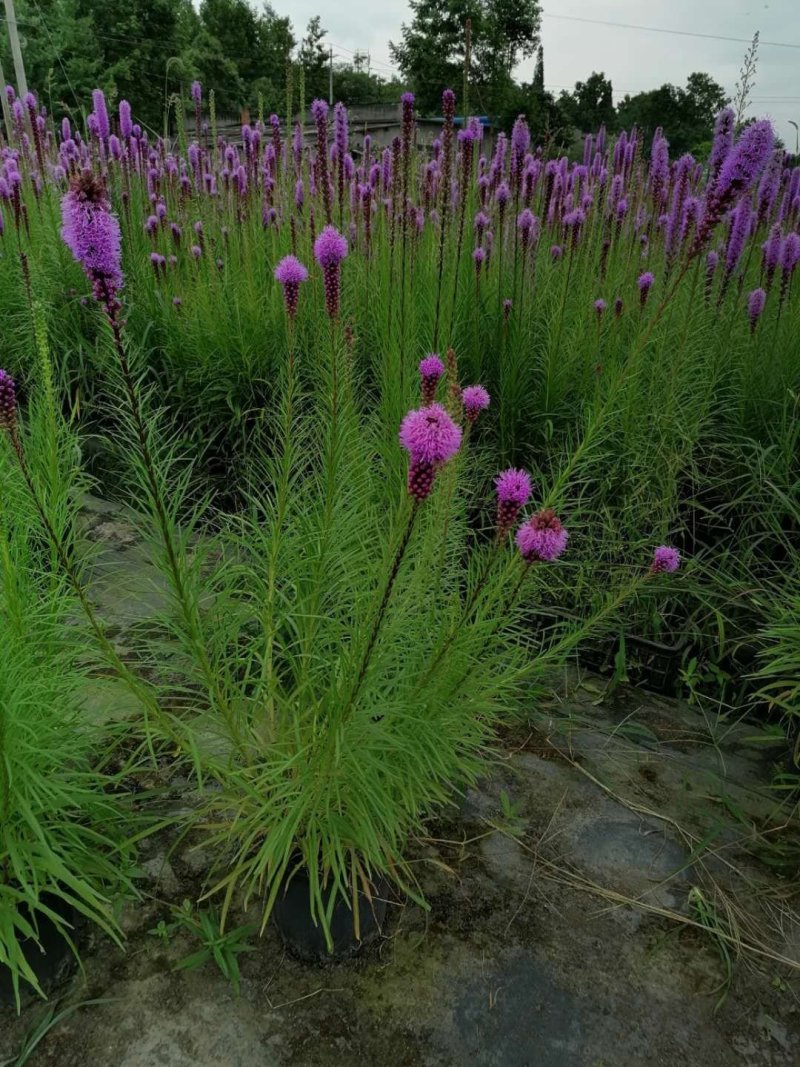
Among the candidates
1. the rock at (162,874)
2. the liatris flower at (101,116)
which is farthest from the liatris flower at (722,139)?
the liatris flower at (101,116)

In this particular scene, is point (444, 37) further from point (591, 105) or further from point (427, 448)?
point (427, 448)

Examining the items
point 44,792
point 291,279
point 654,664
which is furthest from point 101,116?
point 654,664

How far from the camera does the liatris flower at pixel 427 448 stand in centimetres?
97

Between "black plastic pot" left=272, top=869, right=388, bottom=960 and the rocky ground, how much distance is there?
25 millimetres

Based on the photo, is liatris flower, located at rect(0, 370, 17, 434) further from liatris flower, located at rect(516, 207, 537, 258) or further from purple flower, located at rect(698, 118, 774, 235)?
liatris flower, located at rect(516, 207, 537, 258)

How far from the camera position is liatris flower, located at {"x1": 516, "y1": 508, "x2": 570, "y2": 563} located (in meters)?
1.22

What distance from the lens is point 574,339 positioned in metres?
3.20

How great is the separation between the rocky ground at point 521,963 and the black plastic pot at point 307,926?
0.03m

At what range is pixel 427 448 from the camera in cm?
97

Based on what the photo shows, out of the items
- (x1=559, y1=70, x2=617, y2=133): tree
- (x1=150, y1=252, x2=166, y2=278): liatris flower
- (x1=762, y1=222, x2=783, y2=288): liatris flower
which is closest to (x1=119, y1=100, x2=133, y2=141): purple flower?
(x1=150, y1=252, x2=166, y2=278): liatris flower

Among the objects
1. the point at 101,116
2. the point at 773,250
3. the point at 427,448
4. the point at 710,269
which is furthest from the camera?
the point at 101,116

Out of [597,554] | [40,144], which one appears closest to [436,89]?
[40,144]

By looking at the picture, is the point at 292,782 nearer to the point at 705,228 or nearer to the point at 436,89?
the point at 705,228

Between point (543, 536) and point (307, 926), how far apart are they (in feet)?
3.17
